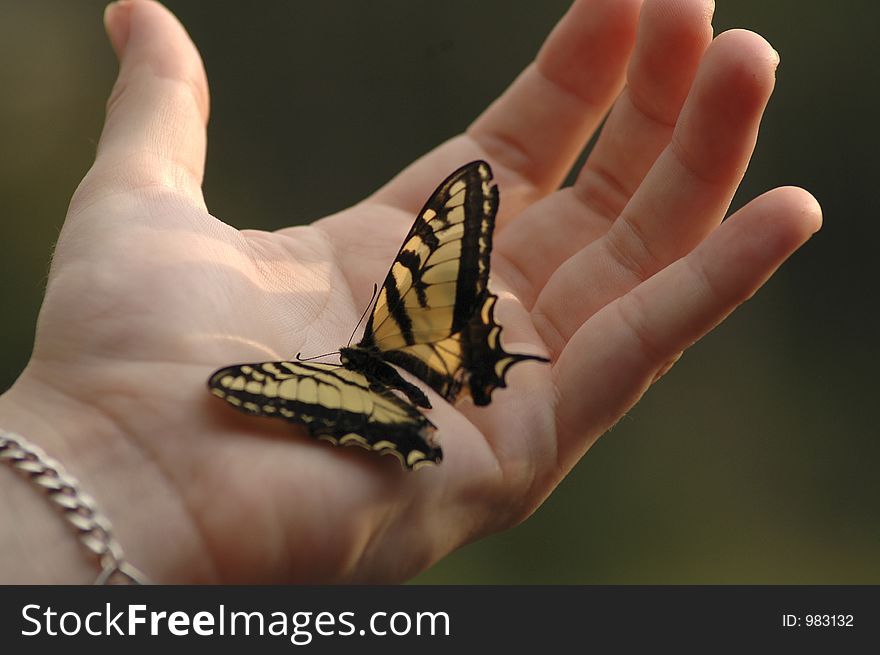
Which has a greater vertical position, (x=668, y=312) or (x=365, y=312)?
(x=365, y=312)

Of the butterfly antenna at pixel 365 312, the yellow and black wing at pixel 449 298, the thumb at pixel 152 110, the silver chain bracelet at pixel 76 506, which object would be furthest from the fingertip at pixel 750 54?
the silver chain bracelet at pixel 76 506

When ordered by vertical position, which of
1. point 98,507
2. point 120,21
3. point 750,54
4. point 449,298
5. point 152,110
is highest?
point 120,21

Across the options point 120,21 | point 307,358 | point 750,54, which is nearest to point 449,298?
point 307,358

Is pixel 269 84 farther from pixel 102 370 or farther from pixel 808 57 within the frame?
pixel 102 370

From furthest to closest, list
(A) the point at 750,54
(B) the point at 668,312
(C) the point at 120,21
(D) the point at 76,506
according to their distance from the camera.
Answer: (C) the point at 120,21 → (A) the point at 750,54 → (B) the point at 668,312 → (D) the point at 76,506

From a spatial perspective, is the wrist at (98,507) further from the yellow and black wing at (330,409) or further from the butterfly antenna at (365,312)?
the butterfly antenna at (365,312)

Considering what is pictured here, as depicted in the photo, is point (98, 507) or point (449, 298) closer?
point (98, 507)

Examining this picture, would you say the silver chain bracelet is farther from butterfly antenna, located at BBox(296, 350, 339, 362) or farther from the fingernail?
the fingernail

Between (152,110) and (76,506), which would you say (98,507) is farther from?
(152,110)
